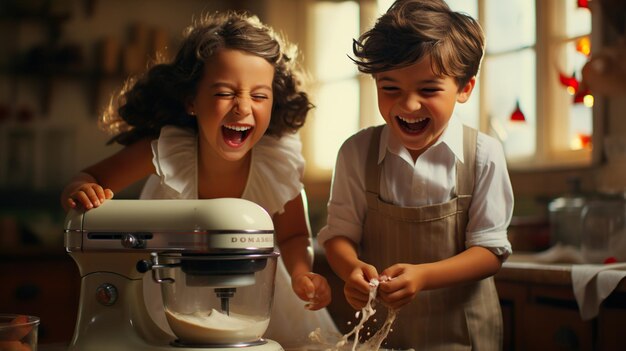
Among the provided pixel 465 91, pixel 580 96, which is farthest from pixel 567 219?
pixel 465 91

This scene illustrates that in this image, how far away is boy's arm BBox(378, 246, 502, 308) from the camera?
1.09 metres

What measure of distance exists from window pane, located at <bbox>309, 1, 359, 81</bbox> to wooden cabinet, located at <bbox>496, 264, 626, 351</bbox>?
2159 millimetres

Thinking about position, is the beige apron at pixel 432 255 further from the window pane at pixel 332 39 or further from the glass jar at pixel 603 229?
the window pane at pixel 332 39

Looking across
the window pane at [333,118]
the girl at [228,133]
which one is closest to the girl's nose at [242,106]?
the girl at [228,133]

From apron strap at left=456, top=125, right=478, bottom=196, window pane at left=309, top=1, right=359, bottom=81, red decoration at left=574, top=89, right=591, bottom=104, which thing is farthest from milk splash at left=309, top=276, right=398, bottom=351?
window pane at left=309, top=1, right=359, bottom=81

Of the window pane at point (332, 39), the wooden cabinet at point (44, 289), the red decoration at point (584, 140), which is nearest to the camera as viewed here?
the red decoration at point (584, 140)

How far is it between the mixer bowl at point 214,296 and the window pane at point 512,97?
1847 millimetres

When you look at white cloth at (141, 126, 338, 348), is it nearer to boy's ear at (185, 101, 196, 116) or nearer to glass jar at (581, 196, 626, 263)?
boy's ear at (185, 101, 196, 116)

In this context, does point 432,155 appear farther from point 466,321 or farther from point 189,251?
point 189,251

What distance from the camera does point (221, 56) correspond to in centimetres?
133

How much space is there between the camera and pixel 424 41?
1153 millimetres

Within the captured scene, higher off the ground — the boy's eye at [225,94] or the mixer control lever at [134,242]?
the boy's eye at [225,94]

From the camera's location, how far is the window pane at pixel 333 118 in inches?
153

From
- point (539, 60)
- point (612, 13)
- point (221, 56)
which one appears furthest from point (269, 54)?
point (539, 60)
